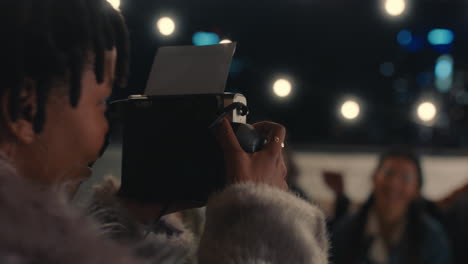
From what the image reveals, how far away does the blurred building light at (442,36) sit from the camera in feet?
15.4

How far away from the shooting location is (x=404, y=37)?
463 cm

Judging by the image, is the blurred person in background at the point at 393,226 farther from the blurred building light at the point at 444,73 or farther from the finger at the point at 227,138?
the blurred building light at the point at 444,73

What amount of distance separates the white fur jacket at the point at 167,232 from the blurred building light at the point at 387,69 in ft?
13.3

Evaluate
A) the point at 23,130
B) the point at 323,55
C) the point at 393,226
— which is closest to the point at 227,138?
the point at 23,130

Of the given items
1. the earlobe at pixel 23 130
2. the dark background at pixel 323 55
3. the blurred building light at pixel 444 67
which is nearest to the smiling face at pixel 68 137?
the earlobe at pixel 23 130

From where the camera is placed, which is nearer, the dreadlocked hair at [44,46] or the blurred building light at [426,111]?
the dreadlocked hair at [44,46]

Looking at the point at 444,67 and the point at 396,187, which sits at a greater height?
the point at 396,187

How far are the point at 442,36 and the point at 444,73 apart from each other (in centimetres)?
34

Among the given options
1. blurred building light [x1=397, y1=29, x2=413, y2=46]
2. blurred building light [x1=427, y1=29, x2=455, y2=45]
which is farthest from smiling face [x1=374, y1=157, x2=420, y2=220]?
blurred building light [x1=427, y1=29, x2=455, y2=45]

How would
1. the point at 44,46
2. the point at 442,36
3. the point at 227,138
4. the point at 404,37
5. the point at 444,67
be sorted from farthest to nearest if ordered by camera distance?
the point at 444,67
the point at 442,36
the point at 404,37
the point at 227,138
the point at 44,46

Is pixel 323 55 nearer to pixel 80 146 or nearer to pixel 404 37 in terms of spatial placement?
pixel 404 37


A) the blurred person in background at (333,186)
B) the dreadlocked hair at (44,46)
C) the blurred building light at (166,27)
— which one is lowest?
the blurred person in background at (333,186)

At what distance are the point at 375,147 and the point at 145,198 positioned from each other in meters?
2.09

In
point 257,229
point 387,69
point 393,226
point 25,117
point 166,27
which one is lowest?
point 387,69
